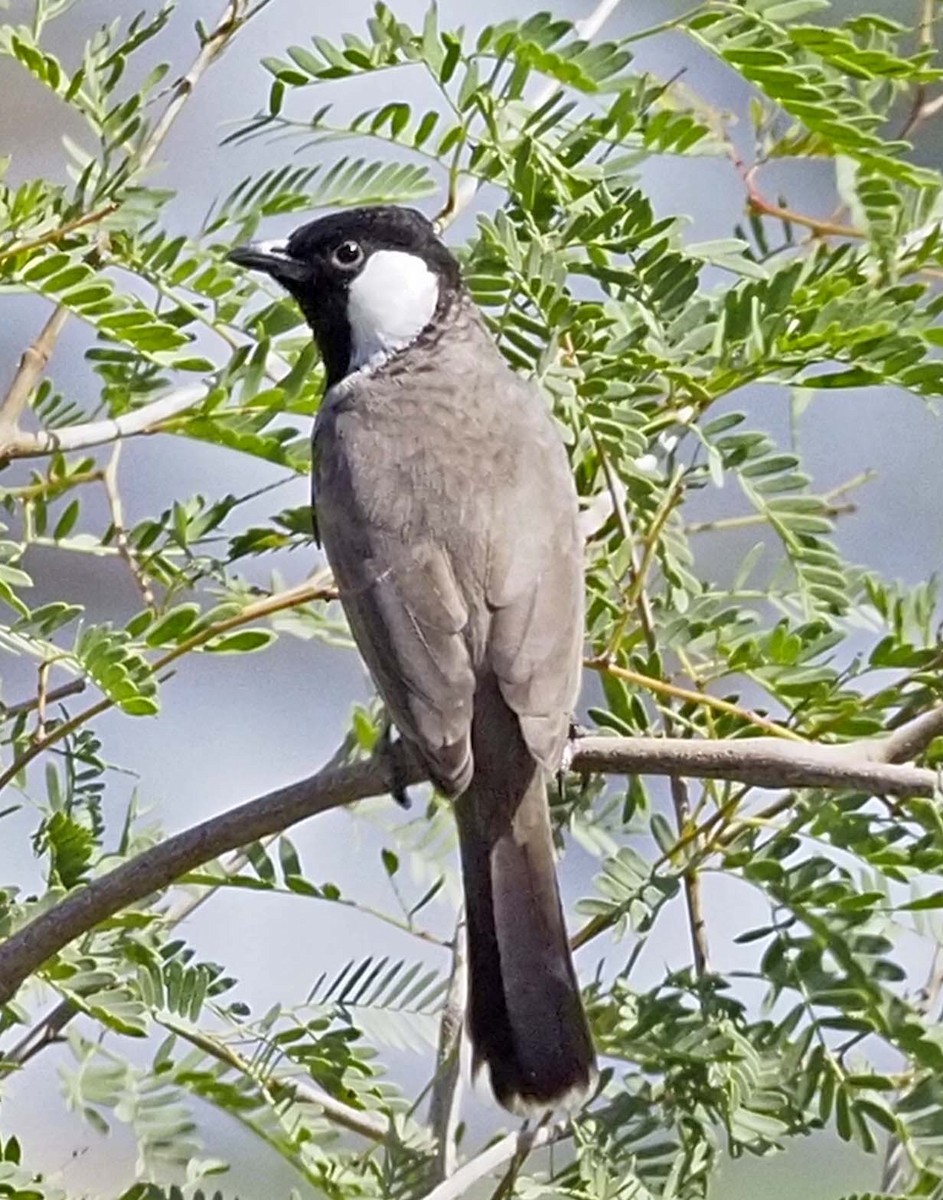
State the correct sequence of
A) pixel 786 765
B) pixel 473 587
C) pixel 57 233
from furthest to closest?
1. pixel 473 587
2. pixel 57 233
3. pixel 786 765

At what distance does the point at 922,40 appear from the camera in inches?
67.1

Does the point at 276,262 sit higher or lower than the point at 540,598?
higher

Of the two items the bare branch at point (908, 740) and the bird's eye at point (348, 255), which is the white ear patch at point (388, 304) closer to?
the bird's eye at point (348, 255)

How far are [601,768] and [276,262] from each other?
0.99m

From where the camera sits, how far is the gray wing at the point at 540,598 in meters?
1.84

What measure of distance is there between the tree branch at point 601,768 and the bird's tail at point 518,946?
28 cm

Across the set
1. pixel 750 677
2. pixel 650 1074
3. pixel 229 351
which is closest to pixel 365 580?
pixel 229 351

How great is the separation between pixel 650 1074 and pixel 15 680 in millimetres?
1945

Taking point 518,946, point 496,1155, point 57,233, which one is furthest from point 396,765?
point 57,233

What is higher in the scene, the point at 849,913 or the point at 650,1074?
the point at 849,913

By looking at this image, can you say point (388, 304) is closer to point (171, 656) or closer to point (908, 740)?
point (171, 656)

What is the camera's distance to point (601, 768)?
1526mm

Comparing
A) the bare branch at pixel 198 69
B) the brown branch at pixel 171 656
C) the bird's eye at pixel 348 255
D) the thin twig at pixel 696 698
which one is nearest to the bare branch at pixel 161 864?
the brown branch at pixel 171 656

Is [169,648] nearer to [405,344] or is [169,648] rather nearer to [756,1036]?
[756,1036]
